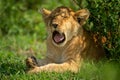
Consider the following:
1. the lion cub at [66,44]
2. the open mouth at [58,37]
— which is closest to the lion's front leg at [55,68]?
the lion cub at [66,44]

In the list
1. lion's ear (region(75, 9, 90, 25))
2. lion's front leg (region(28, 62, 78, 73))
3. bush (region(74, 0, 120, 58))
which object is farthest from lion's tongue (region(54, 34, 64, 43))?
bush (region(74, 0, 120, 58))

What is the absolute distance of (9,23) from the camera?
1019cm

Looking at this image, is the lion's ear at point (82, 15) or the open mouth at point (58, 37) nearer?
the open mouth at point (58, 37)

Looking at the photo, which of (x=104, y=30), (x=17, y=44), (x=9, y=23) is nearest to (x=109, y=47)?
(x=104, y=30)

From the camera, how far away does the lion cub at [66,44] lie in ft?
17.3

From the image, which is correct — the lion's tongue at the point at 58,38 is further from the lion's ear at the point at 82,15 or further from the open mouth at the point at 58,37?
the lion's ear at the point at 82,15

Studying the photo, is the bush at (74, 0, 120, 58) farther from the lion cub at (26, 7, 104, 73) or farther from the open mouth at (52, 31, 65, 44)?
the open mouth at (52, 31, 65, 44)

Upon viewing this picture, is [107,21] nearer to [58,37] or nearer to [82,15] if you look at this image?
[82,15]

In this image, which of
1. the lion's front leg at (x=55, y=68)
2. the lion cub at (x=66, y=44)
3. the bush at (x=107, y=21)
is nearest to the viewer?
the lion's front leg at (x=55, y=68)

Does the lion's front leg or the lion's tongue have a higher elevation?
the lion's tongue

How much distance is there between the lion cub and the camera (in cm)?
526

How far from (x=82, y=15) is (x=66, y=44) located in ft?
1.69

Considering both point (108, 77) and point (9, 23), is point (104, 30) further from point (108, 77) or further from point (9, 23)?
point (9, 23)

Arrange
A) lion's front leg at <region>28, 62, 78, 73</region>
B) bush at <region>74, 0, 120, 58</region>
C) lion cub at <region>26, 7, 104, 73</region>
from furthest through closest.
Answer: bush at <region>74, 0, 120, 58</region> → lion cub at <region>26, 7, 104, 73</region> → lion's front leg at <region>28, 62, 78, 73</region>
